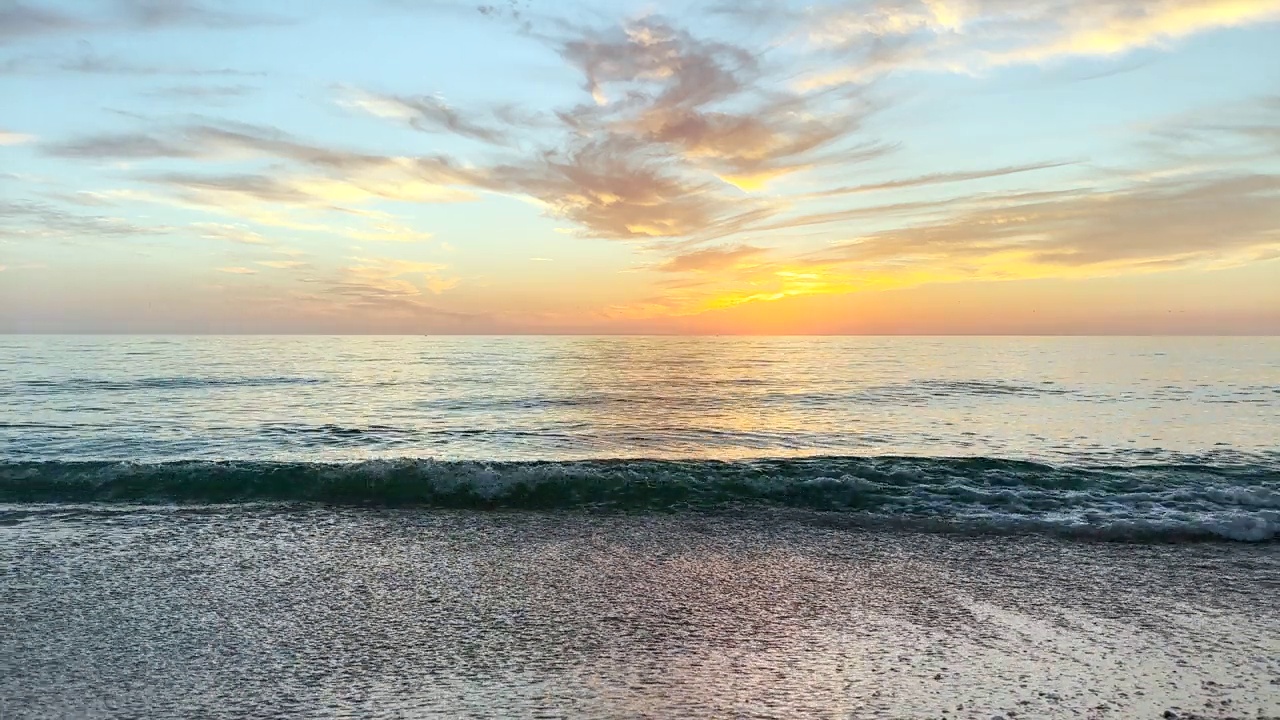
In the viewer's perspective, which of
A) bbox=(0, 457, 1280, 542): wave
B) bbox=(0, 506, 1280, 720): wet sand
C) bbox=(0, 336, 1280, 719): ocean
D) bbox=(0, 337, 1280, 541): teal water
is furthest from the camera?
bbox=(0, 337, 1280, 541): teal water

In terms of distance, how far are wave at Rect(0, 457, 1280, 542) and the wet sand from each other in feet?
4.69

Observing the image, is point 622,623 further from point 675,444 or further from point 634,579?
point 675,444

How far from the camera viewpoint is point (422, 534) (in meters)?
8.66

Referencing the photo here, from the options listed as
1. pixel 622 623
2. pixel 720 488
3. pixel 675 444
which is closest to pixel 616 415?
pixel 675 444

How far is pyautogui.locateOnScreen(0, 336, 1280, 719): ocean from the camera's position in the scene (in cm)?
444

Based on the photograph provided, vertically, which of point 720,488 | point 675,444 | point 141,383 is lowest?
point 675,444

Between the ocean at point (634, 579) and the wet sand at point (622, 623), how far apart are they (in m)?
0.03

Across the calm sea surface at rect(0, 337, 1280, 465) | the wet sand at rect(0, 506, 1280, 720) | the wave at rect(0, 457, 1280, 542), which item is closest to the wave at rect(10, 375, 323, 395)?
the calm sea surface at rect(0, 337, 1280, 465)

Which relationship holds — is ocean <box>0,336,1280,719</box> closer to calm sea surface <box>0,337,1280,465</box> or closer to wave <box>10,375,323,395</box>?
calm sea surface <box>0,337,1280,465</box>

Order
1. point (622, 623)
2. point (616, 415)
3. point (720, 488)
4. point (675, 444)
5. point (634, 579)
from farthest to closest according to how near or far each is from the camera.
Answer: point (616, 415) < point (675, 444) < point (720, 488) < point (634, 579) < point (622, 623)

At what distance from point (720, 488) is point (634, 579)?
456 cm

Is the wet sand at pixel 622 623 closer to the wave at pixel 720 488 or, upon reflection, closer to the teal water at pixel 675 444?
the wave at pixel 720 488

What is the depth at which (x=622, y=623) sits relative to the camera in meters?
5.62

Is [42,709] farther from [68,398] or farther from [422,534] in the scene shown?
[68,398]
